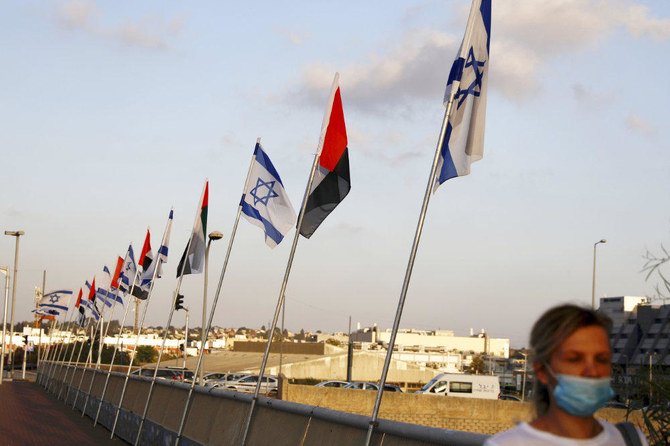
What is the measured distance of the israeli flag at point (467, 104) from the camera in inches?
416

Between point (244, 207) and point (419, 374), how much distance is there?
302ft

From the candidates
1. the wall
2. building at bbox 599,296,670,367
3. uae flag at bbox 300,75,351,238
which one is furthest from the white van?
uae flag at bbox 300,75,351,238

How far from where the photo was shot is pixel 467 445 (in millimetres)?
7008

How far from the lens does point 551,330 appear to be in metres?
3.09

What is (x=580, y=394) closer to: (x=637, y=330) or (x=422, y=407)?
(x=422, y=407)

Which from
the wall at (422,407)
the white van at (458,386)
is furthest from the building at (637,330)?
the white van at (458,386)

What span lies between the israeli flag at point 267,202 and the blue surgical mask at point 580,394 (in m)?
14.2

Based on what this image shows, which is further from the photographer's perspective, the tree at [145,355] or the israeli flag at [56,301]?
the tree at [145,355]

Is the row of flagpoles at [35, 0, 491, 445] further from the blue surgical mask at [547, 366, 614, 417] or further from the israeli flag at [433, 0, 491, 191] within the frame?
the blue surgical mask at [547, 366, 614, 417]

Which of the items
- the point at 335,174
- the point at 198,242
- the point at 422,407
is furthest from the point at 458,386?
the point at 335,174

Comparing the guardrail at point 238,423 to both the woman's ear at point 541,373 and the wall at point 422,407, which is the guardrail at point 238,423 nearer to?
the woman's ear at point 541,373

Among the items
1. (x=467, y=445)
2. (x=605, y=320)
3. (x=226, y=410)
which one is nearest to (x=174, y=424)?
(x=226, y=410)

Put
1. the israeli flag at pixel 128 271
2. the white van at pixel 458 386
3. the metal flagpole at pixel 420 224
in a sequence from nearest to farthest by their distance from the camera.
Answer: the metal flagpole at pixel 420 224 < the israeli flag at pixel 128 271 < the white van at pixel 458 386

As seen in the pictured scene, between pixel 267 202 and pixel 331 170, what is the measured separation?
10.6 feet
